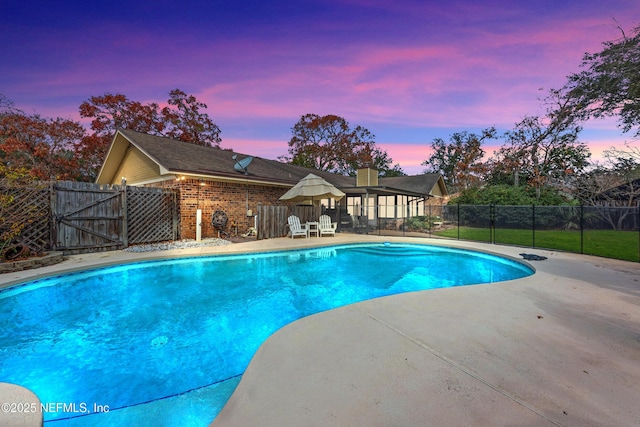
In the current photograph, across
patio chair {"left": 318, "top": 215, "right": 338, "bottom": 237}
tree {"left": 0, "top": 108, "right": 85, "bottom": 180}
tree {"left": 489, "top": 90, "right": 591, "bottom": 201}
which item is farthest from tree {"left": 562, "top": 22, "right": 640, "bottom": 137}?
tree {"left": 0, "top": 108, "right": 85, "bottom": 180}

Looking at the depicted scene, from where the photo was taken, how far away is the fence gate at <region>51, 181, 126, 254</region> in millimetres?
8008

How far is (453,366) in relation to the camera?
7.25 ft

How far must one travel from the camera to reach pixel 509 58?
10539 millimetres

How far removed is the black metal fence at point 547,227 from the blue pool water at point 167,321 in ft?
11.5

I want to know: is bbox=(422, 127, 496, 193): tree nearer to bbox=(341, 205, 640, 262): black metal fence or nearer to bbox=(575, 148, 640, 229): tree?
bbox=(575, 148, 640, 229): tree

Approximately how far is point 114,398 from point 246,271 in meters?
4.61

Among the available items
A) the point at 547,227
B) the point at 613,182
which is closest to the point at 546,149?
the point at 613,182

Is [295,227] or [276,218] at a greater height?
[276,218]

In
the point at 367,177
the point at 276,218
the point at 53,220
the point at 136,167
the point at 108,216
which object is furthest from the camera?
the point at 367,177

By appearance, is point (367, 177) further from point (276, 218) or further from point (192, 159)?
point (192, 159)

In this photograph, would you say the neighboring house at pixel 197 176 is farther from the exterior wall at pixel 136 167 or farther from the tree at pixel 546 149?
the tree at pixel 546 149

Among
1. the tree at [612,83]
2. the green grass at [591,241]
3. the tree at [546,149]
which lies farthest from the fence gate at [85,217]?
the tree at [546,149]

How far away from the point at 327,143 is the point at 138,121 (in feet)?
57.8

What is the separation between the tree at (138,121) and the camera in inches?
749
